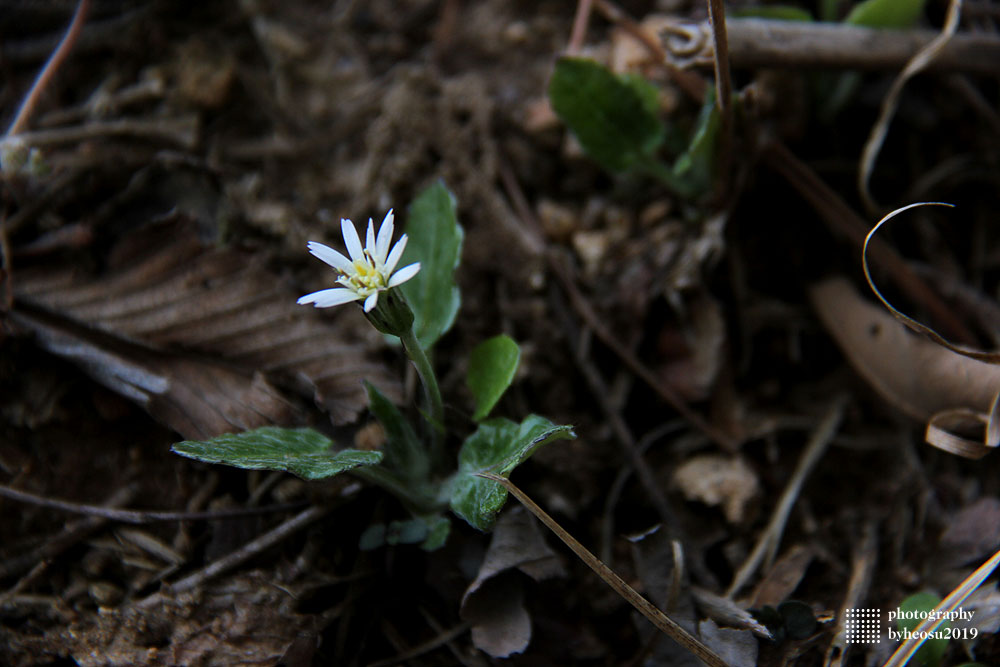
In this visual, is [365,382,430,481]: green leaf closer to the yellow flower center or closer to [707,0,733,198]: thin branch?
the yellow flower center

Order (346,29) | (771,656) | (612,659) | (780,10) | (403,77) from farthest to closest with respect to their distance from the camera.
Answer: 1. (346,29)
2. (403,77)
3. (780,10)
4. (612,659)
5. (771,656)

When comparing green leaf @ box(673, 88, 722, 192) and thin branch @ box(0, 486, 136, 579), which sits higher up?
green leaf @ box(673, 88, 722, 192)

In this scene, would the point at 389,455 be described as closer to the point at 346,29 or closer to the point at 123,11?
the point at 346,29

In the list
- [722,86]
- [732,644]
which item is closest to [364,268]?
[722,86]

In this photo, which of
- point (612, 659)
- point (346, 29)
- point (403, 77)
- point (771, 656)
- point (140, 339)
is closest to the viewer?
point (771, 656)

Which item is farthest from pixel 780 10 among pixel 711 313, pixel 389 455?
pixel 389 455

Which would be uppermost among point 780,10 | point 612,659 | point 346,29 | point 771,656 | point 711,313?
point 780,10

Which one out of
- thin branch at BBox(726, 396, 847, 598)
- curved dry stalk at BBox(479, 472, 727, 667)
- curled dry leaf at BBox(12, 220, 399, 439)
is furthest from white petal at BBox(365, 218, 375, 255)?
thin branch at BBox(726, 396, 847, 598)
